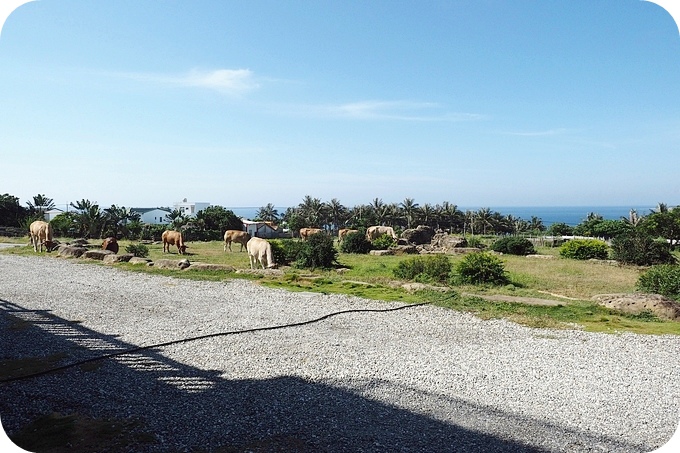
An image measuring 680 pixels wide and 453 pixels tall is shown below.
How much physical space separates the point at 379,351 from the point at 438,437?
333 cm

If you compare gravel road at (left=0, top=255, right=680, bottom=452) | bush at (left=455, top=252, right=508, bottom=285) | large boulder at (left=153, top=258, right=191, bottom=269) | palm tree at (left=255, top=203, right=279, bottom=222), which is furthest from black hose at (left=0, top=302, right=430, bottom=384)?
palm tree at (left=255, top=203, right=279, bottom=222)

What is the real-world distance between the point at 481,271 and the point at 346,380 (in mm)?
10759

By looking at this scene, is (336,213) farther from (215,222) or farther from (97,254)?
(97,254)

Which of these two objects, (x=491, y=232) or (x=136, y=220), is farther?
(x=491, y=232)

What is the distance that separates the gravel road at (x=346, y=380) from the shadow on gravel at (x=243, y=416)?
0.08 ft

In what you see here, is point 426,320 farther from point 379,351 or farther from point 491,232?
point 491,232

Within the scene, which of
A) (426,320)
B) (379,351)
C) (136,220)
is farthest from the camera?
(136,220)

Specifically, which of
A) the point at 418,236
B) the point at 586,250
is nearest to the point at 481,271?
the point at 586,250

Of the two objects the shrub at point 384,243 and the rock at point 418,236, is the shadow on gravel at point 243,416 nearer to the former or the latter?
the shrub at point 384,243

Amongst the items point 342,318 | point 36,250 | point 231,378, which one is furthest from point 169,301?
point 36,250

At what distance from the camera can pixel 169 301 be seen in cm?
1255

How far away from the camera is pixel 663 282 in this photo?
1402 centimetres

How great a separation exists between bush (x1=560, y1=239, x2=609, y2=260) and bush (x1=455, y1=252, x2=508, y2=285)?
488 inches

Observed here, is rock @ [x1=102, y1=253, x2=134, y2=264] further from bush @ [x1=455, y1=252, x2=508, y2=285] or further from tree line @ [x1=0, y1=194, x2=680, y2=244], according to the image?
tree line @ [x1=0, y1=194, x2=680, y2=244]
